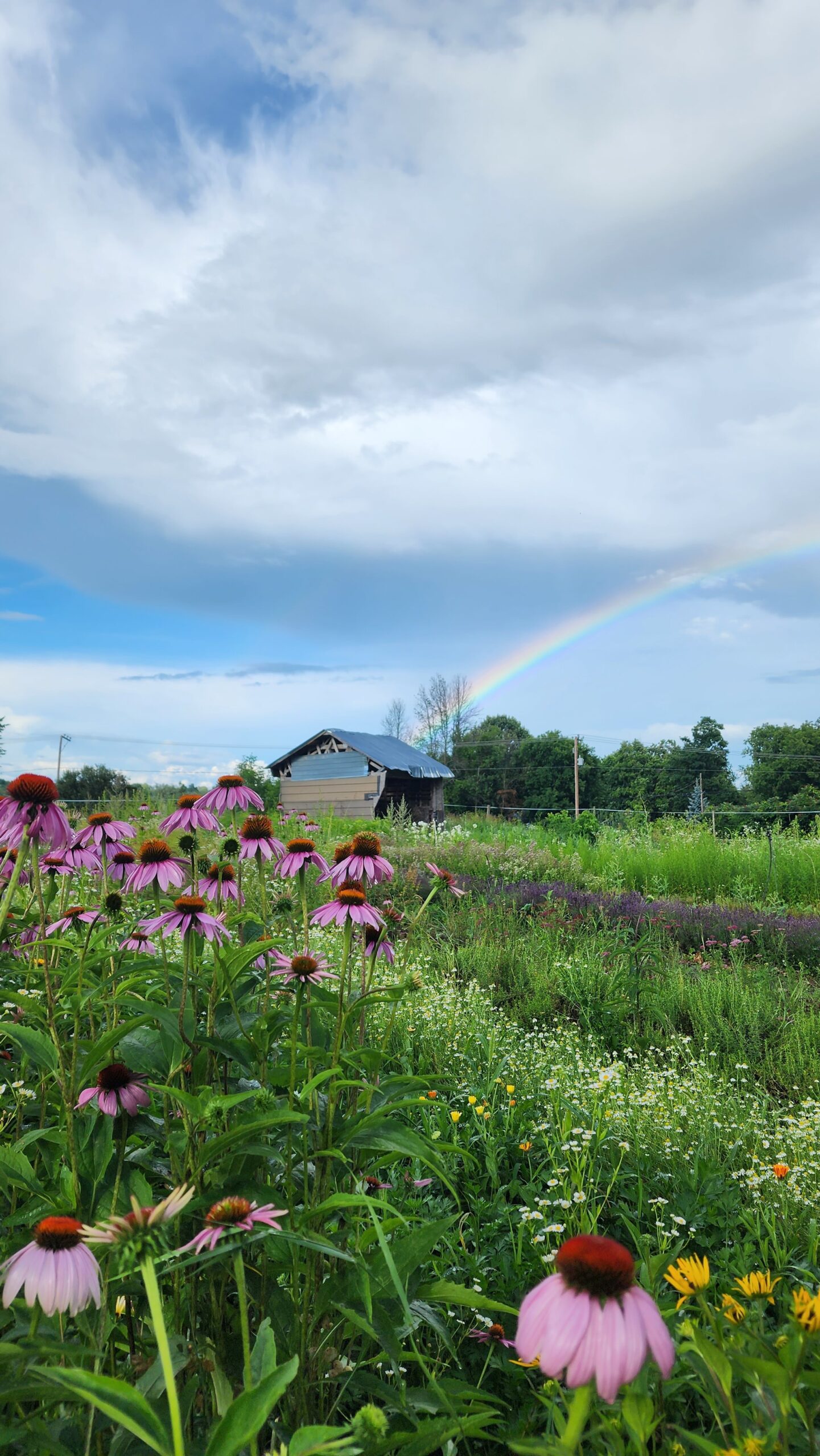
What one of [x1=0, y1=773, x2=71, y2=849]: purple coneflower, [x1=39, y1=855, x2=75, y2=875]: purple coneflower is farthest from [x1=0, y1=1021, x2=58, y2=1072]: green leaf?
[x1=39, y1=855, x2=75, y2=875]: purple coneflower

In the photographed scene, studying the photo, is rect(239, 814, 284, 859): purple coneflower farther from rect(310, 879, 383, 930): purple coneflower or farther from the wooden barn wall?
the wooden barn wall

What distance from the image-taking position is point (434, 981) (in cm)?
480

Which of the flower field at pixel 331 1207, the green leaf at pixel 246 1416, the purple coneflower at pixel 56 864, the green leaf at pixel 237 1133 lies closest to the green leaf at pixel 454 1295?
the flower field at pixel 331 1207

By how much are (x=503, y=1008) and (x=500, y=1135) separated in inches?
85.3

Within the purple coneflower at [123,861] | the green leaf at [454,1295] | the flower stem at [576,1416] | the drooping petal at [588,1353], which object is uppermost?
the purple coneflower at [123,861]

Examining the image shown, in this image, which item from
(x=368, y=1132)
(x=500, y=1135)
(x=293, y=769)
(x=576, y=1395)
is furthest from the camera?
(x=293, y=769)

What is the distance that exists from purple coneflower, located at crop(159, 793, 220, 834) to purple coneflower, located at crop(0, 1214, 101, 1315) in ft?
3.52

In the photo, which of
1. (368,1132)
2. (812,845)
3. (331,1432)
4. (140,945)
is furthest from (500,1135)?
(812,845)

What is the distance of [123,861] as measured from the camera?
2.28 metres

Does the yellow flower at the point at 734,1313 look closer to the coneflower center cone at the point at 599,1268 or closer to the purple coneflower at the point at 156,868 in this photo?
the coneflower center cone at the point at 599,1268

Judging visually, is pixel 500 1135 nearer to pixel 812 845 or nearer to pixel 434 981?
pixel 434 981

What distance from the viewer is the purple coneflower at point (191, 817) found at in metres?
2.01

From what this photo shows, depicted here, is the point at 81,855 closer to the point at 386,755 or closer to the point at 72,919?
the point at 72,919

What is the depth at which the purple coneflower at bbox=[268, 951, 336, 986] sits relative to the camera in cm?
142
